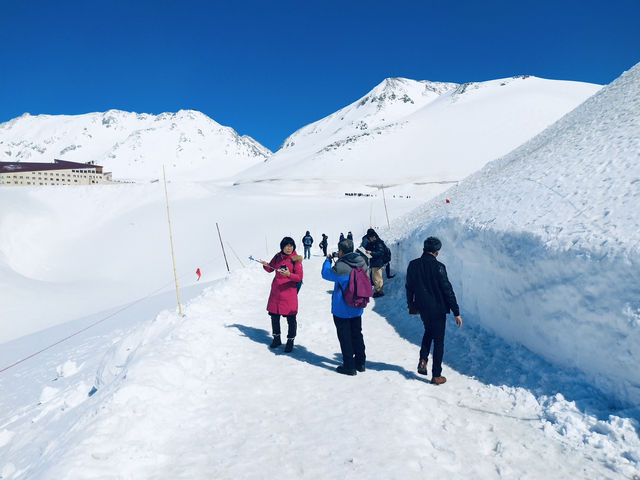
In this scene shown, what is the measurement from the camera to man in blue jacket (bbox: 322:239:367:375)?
6.01 m

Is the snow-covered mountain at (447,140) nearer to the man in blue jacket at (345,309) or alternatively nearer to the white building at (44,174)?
the white building at (44,174)

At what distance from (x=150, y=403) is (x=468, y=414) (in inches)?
159

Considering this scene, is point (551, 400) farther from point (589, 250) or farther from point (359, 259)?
point (359, 259)

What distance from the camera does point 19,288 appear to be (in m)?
23.9

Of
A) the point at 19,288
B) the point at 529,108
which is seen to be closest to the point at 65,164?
the point at 19,288

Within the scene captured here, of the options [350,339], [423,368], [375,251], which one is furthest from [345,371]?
[375,251]

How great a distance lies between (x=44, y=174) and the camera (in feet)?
366

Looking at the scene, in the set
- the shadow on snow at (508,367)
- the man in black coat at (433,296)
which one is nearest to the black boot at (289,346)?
the shadow on snow at (508,367)

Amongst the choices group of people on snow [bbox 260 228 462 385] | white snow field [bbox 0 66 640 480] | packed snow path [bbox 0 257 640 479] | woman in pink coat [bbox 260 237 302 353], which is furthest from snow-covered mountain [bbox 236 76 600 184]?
packed snow path [bbox 0 257 640 479]

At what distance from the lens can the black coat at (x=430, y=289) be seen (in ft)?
18.2

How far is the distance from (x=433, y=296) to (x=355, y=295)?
1167 mm

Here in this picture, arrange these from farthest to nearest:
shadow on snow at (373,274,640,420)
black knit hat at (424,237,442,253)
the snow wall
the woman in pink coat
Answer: the woman in pink coat, black knit hat at (424,237,442,253), shadow on snow at (373,274,640,420), the snow wall

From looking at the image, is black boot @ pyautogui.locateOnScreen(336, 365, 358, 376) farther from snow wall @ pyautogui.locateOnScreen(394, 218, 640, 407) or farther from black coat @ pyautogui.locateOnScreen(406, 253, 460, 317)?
snow wall @ pyautogui.locateOnScreen(394, 218, 640, 407)

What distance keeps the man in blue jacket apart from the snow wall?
2.69 m
